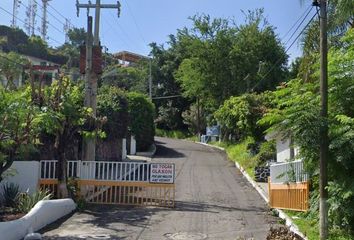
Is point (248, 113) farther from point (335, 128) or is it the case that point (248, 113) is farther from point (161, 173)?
point (335, 128)

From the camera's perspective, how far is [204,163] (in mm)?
34406

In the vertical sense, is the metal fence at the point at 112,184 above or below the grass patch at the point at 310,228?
above

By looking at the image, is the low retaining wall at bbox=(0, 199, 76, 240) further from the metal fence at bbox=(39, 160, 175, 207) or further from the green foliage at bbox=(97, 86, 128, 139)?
the green foliage at bbox=(97, 86, 128, 139)

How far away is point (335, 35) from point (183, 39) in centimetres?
3911

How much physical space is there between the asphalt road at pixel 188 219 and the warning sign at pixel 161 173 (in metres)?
1.01

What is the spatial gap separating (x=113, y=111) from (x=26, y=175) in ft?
41.3

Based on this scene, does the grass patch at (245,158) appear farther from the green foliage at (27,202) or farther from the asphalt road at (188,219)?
the green foliage at (27,202)

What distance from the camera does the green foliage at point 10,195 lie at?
627 inches

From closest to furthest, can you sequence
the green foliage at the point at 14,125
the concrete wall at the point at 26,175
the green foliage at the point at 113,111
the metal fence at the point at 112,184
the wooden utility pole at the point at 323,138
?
the wooden utility pole at the point at 323,138 < the green foliage at the point at 14,125 < the concrete wall at the point at 26,175 < the metal fence at the point at 112,184 < the green foliage at the point at 113,111

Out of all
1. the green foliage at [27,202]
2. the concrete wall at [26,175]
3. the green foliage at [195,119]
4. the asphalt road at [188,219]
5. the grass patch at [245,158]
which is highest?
the green foliage at [195,119]

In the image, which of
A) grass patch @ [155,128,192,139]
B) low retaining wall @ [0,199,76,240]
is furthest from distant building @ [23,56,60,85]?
grass patch @ [155,128,192,139]

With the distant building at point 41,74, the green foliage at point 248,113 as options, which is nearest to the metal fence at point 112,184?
the distant building at point 41,74

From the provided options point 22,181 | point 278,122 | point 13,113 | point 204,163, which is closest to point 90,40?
point 22,181

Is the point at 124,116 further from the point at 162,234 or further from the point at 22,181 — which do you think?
the point at 162,234
